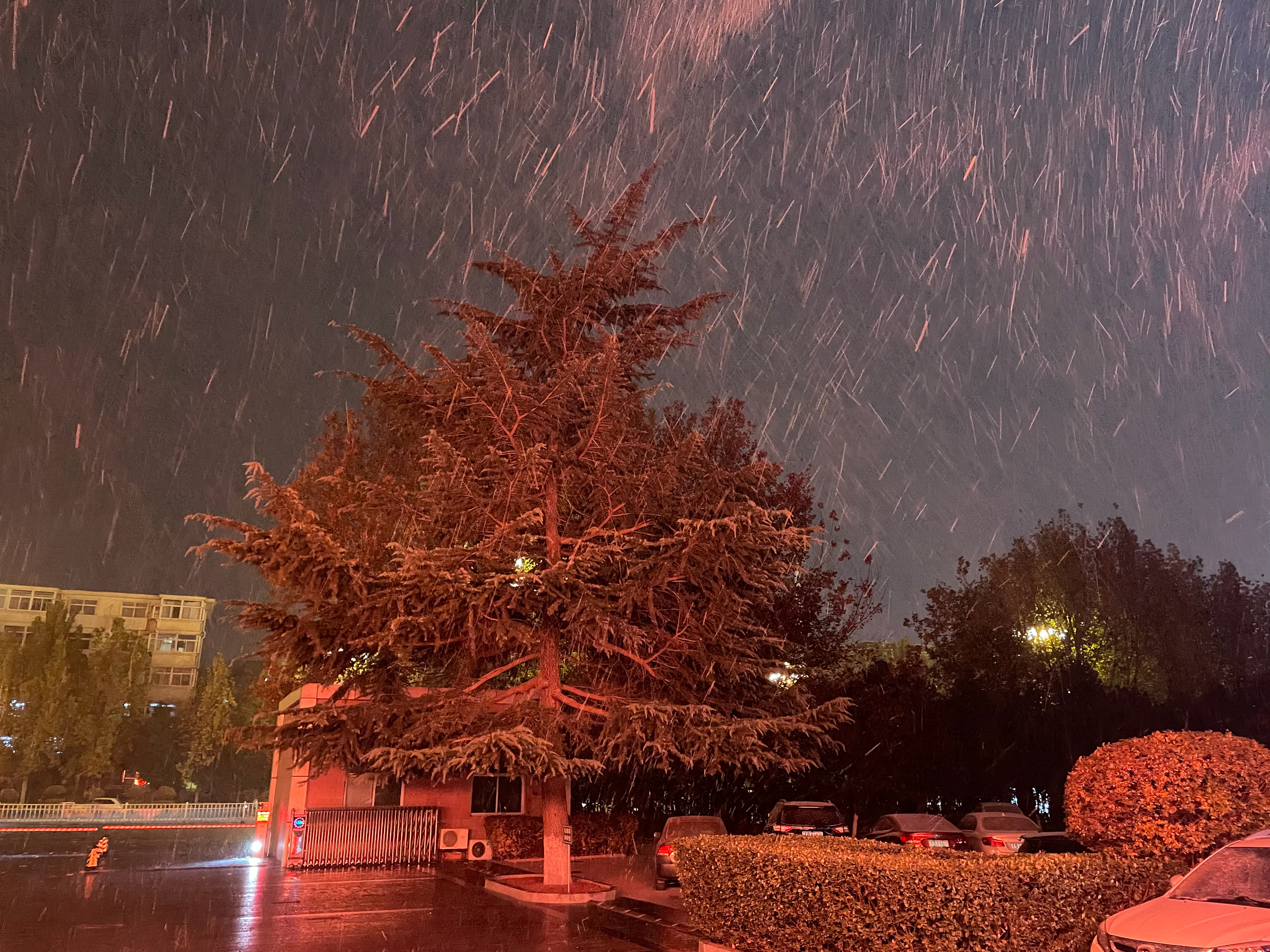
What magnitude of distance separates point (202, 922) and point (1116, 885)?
35.6 feet

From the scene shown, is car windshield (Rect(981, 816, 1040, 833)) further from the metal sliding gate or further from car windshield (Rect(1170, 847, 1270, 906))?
the metal sliding gate

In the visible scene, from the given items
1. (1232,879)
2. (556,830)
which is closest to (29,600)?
(556,830)

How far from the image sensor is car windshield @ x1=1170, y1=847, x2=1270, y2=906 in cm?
689

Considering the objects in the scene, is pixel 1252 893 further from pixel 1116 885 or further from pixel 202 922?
pixel 202 922

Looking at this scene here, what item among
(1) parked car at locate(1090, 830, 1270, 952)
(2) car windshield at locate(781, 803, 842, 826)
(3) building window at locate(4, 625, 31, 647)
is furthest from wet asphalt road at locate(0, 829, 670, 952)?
(3) building window at locate(4, 625, 31, 647)

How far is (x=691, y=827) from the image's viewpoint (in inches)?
669

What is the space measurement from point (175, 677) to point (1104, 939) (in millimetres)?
85915

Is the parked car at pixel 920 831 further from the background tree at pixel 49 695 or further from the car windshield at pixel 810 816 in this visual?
the background tree at pixel 49 695

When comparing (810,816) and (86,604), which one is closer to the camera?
(810,816)

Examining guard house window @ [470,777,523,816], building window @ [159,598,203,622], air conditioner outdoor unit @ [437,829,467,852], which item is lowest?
air conditioner outdoor unit @ [437,829,467,852]

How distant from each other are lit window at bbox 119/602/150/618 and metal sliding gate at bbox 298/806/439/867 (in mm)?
72055

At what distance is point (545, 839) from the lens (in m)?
16.0

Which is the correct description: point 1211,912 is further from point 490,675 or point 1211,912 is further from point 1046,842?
point 490,675

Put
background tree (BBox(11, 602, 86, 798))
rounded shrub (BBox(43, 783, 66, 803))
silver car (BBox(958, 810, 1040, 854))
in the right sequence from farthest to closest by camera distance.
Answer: rounded shrub (BBox(43, 783, 66, 803)) < background tree (BBox(11, 602, 86, 798)) < silver car (BBox(958, 810, 1040, 854))
